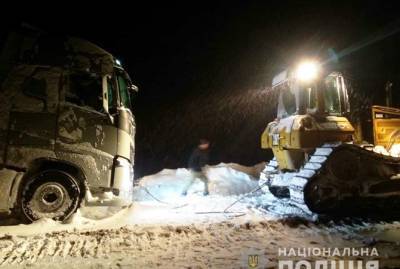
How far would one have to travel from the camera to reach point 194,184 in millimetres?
12438

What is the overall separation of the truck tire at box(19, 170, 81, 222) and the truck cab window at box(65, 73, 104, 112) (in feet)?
4.78

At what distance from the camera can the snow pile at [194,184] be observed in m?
11.7

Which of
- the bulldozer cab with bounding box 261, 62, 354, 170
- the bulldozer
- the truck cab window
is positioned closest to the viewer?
the truck cab window

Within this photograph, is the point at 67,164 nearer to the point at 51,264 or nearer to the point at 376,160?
the point at 51,264

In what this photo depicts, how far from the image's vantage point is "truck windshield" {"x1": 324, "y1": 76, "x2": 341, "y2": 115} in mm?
9413

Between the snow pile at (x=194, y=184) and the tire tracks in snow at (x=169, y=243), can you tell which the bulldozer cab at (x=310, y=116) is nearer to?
the tire tracks in snow at (x=169, y=243)

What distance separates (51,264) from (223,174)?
857 centimetres

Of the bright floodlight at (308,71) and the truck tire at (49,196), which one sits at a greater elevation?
the bright floodlight at (308,71)

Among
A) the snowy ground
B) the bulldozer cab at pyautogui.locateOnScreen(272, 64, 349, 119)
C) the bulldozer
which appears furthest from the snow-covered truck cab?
the bulldozer cab at pyautogui.locateOnScreen(272, 64, 349, 119)

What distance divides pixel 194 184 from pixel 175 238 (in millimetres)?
5986

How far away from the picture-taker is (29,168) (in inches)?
290

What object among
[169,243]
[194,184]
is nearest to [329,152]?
[169,243]

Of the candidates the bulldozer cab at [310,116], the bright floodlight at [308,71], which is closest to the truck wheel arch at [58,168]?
the bulldozer cab at [310,116]

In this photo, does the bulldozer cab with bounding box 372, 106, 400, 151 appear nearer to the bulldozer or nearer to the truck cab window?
the bulldozer
